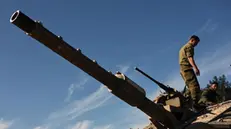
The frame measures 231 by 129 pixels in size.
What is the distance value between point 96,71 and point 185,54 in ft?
10.6

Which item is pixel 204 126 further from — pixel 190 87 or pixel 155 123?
pixel 190 87

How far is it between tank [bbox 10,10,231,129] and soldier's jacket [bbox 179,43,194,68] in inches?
33.7

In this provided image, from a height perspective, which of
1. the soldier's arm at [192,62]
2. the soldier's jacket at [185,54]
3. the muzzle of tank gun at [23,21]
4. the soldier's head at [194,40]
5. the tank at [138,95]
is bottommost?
the tank at [138,95]

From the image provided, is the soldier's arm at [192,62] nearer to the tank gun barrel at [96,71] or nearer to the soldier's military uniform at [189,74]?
the soldier's military uniform at [189,74]

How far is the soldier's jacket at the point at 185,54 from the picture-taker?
10.3m

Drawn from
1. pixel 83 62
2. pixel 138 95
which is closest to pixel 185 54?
pixel 138 95

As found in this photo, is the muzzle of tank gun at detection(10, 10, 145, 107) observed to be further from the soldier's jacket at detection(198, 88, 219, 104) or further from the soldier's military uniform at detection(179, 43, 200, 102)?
the soldier's jacket at detection(198, 88, 219, 104)

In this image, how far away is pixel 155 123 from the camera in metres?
9.25

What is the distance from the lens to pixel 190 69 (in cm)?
1041

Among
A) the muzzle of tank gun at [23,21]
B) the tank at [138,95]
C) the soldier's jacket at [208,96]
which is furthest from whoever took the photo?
the soldier's jacket at [208,96]

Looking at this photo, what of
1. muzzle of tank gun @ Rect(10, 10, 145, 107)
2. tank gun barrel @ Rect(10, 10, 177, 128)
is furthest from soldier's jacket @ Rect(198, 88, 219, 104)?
muzzle of tank gun @ Rect(10, 10, 145, 107)

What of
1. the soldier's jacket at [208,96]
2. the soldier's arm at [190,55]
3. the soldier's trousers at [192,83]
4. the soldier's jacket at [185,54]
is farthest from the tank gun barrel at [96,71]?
the soldier's jacket at [208,96]

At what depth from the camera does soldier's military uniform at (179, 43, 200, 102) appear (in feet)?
34.0

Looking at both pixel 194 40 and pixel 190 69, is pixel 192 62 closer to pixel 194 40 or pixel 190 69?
pixel 190 69
